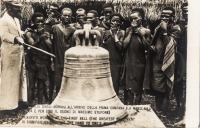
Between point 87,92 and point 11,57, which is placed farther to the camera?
point 11,57

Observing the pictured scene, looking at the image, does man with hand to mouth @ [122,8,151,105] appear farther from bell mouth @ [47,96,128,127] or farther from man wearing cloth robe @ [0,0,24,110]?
man wearing cloth robe @ [0,0,24,110]

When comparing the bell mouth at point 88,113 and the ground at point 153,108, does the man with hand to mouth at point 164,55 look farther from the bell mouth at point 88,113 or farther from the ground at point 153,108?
the bell mouth at point 88,113

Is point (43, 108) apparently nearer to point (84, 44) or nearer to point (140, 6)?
point (84, 44)

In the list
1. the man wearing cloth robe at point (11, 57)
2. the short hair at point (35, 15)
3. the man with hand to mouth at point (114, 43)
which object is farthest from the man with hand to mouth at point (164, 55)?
the man wearing cloth robe at point (11, 57)

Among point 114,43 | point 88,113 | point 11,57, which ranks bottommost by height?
point 88,113

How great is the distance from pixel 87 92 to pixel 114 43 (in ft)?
1.19

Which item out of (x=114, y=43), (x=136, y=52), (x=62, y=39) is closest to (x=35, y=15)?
(x=62, y=39)

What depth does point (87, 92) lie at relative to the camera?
105 inches

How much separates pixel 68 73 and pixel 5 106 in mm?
509

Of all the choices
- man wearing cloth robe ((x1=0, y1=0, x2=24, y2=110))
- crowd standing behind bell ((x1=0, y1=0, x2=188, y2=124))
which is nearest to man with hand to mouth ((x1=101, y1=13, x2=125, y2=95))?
crowd standing behind bell ((x1=0, y1=0, x2=188, y2=124))

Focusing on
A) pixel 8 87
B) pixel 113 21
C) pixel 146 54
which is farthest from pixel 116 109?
pixel 8 87

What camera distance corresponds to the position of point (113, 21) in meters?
2.69

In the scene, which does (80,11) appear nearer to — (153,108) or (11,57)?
(11,57)

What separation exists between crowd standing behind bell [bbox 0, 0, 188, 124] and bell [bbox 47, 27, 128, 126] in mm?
55
